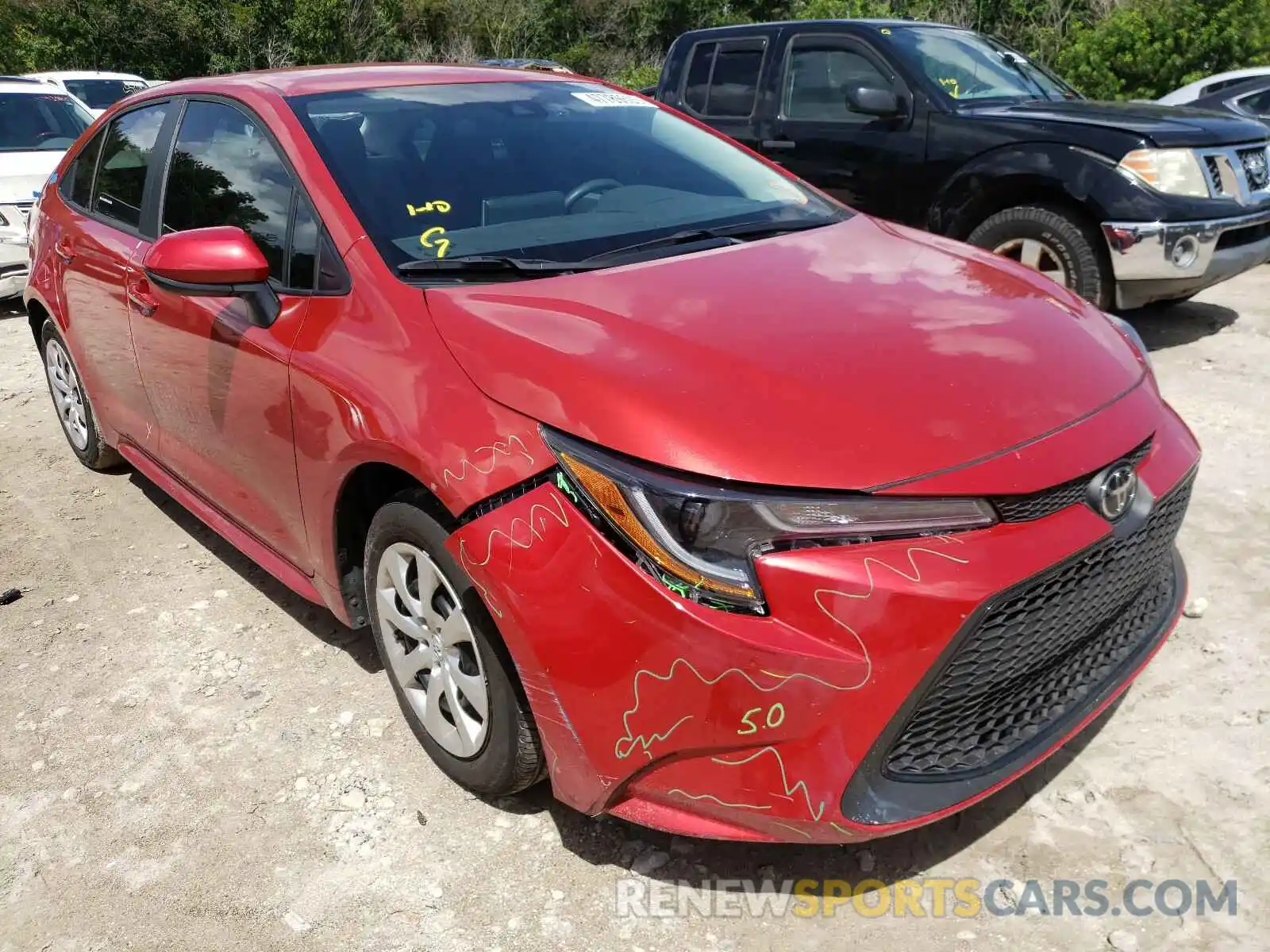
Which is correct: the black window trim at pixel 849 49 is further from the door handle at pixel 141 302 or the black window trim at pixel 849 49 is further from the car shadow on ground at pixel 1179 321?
the door handle at pixel 141 302

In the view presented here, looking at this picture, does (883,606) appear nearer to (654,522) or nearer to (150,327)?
(654,522)

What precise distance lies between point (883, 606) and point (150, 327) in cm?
266

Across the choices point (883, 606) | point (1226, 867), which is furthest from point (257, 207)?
point (1226, 867)

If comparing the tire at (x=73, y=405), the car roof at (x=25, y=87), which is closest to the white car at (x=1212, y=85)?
the tire at (x=73, y=405)

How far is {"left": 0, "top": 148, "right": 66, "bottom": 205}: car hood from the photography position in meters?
8.20

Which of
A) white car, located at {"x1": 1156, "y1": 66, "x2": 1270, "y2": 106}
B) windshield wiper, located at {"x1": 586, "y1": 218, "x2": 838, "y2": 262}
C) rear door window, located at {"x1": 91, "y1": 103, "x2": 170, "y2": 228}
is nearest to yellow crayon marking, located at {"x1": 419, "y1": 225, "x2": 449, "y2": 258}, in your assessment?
windshield wiper, located at {"x1": 586, "y1": 218, "x2": 838, "y2": 262}

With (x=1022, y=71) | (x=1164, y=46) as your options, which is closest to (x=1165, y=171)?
(x=1022, y=71)

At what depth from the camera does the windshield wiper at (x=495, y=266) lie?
2521mm

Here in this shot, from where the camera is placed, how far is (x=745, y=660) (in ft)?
5.94

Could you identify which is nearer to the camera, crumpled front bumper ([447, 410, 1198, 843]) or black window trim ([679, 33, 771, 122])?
crumpled front bumper ([447, 410, 1198, 843])

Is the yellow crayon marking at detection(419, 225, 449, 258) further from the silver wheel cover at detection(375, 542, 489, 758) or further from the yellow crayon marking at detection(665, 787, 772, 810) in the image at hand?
the yellow crayon marking at detection(665, 787, 772, 810)

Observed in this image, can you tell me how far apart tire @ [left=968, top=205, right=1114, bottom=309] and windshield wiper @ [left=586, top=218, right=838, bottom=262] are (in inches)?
113

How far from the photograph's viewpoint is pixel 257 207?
2938 mm

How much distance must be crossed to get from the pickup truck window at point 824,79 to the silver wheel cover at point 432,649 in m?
4.64
